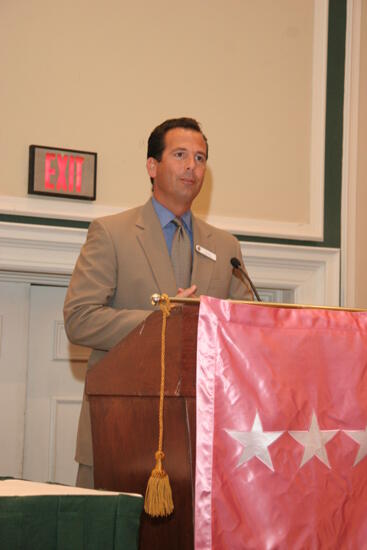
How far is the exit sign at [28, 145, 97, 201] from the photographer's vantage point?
3.68m

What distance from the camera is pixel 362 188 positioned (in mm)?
4328

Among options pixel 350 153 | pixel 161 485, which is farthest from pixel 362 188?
pixel 161 485

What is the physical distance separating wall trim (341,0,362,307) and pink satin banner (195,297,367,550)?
242 cm

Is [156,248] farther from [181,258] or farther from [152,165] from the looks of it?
[152,165]

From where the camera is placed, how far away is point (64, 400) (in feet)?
13.5

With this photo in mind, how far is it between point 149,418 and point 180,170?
1208 millimetres

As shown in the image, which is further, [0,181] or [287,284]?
[287,284]

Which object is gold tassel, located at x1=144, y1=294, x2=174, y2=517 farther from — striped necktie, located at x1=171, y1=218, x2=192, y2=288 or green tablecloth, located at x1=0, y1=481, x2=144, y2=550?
striped necktie, located at x1=171, y1=218, x2=192, y2=288

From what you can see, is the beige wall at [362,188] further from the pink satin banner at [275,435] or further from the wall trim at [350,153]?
the pink satin banner at [275,435]

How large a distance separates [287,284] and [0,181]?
1.60 metres

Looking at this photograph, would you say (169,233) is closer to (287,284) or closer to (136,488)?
(136,488)

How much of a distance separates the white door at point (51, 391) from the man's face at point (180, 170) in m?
1.46

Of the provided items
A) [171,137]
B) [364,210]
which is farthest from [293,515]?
[364,210]

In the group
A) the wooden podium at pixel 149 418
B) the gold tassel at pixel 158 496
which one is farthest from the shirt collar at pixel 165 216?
the gold tassel at pixel 158 496
